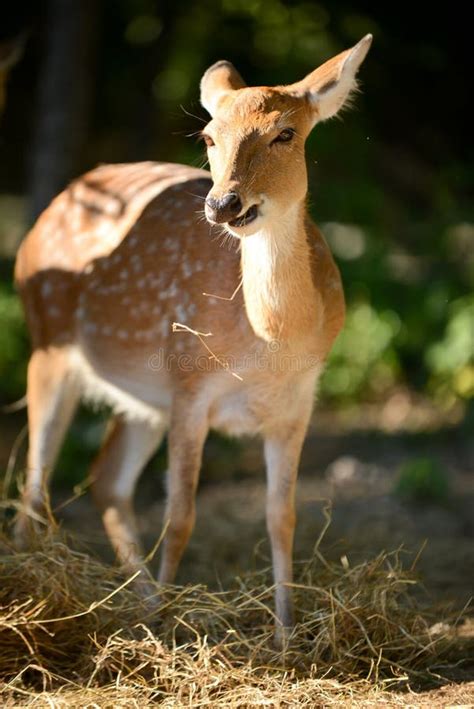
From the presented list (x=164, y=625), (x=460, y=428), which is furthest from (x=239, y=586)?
(x=460, y=428)

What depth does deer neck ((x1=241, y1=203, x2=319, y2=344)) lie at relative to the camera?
4953mm

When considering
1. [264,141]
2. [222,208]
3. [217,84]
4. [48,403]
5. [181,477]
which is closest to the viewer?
[222,208]

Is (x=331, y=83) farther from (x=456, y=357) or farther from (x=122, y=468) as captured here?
(x=456, y=357)

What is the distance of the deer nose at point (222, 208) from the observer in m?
4.36

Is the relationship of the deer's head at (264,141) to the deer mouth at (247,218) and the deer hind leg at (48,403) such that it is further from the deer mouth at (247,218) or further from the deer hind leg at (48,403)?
the deer hind leg at (48,403)

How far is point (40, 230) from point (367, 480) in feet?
9.78

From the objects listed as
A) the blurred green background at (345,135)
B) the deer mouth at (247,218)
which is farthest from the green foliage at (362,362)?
the deer mouth at (247,218)

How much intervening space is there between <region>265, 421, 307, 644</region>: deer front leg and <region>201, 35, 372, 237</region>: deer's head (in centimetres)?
121

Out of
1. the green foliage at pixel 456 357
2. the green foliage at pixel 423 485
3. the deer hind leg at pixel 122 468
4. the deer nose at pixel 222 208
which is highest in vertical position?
the deer nose at pixel 222 208

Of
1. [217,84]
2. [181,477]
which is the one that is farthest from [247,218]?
[181,477]

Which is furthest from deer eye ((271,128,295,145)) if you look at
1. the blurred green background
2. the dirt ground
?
the blurred green background

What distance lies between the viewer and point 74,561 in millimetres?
5242

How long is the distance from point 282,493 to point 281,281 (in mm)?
1115

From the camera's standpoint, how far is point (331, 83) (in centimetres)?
494
